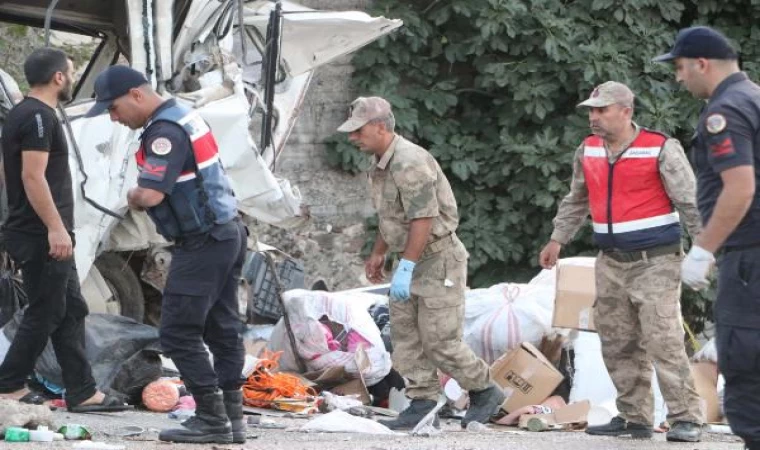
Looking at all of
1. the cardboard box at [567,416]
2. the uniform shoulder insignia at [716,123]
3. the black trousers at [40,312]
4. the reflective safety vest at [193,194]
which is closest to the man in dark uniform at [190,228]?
the reflective safety vest at [193,194]

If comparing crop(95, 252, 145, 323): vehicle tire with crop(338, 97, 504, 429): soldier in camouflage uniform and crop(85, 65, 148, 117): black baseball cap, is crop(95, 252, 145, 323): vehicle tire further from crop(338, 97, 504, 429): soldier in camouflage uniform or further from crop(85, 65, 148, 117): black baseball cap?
crop(85, 65, 148, 117): black baseball cap

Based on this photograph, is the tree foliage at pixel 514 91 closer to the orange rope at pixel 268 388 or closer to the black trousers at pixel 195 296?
the orange rope at pixel 268 388

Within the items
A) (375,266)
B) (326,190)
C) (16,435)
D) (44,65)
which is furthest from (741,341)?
(326,190)

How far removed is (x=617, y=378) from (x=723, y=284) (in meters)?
2.36

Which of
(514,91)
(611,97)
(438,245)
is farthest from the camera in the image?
(514,91)

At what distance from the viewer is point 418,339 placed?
297 inches

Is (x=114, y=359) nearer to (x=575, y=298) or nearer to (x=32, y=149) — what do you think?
(x=32, y=149)

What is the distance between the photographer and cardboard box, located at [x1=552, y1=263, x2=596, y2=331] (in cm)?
849

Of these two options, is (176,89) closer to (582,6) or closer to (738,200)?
(582,6)

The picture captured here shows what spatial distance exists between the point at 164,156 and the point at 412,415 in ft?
7.30

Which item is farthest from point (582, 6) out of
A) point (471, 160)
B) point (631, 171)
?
point (631, 171)

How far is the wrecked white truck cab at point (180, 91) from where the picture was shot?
8570 mm

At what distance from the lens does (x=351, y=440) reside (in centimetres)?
687

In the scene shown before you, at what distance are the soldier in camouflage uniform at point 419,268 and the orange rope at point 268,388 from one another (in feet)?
3.20
